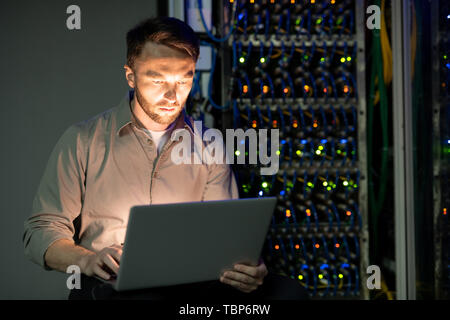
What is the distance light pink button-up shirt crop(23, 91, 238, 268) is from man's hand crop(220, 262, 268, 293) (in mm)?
511

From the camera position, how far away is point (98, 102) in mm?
2154

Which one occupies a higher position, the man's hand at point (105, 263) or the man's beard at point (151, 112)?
the man's beard at point (151, 112)

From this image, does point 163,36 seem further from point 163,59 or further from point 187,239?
point 187,239

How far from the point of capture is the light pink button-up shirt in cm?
155

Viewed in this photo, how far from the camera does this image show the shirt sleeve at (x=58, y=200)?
147 cm

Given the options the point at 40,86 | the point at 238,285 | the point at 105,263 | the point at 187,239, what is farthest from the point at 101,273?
the point at 40,86

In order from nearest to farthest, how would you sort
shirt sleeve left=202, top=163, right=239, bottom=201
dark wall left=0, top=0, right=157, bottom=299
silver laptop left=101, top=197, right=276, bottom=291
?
silver laptop left=101, top=197, right=276, bottom=291 → shirt sleeve left=202, top=163, right=239, bottom=201 → dark wall left=0, top=0, right=157, bottom=299

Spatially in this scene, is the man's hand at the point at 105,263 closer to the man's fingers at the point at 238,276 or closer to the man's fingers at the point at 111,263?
the man's fingers at the point at 111,263

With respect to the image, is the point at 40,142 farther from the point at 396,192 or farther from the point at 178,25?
the point at 396,192

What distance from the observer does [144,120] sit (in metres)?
1.75

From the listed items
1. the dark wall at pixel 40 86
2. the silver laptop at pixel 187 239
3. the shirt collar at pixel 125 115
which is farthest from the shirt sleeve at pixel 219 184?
the dark wall at pixel 40 86

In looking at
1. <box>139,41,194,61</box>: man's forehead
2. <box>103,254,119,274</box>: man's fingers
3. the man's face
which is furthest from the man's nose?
<box>103,254,119,274</box>: man's fingers

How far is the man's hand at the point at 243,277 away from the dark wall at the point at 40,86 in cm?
120

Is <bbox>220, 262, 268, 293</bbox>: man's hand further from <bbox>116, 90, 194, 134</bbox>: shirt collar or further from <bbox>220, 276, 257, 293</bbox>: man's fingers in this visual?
<bbox>116, 90, 194, 134</bbox>: shirt collar
